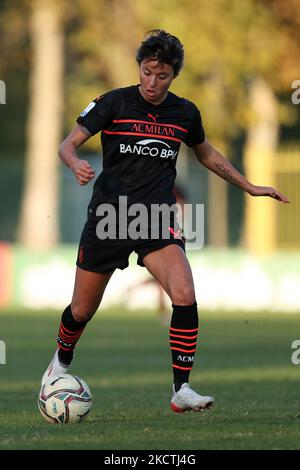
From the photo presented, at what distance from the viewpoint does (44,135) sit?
37.4m

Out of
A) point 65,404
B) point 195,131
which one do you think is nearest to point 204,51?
point 195,131

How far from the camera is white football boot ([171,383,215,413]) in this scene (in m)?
9.20

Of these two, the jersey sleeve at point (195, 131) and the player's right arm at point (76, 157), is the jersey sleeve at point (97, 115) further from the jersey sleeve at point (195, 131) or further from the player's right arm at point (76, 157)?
the jersey sleeve at point (195, 131)

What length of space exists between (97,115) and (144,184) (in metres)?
0.57

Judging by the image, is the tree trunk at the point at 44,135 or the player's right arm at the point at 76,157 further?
the tree trunk at the point at 44,135

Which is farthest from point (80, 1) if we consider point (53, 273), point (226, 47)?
point (53, 273)

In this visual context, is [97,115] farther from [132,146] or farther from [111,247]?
[111,247]

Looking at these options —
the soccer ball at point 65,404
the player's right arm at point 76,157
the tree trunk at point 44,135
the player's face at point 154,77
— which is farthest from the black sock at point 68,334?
the tree trunk at point 44,135

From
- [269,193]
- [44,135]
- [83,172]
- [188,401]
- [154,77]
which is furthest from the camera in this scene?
[44,135]

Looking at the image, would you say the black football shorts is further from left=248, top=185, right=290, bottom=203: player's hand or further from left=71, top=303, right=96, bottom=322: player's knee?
left=248, top=185, right=290, bottom=203: player's hand

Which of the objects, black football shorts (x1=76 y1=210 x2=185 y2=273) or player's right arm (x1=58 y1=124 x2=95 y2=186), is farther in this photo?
black football shorts (x1=76 y1=210 x2=185 y2=273)

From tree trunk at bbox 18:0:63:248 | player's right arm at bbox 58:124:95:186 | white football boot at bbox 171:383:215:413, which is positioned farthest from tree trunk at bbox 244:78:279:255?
white football boot at bbox 171:383:215:413

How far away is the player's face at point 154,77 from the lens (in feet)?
31.3
